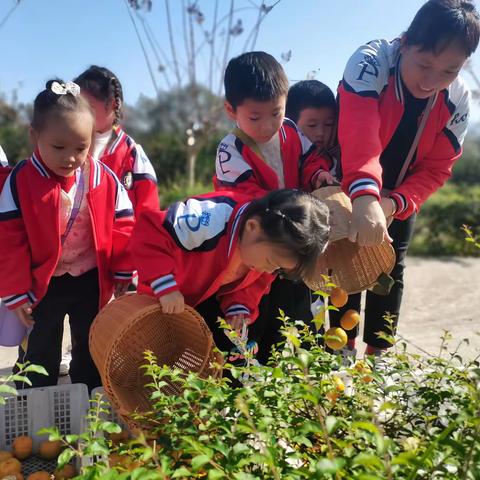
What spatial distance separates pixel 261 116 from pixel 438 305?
2860 mm

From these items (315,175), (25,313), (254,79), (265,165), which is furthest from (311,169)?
(25,313)

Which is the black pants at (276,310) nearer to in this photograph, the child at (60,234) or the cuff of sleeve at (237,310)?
the cuff of sleeve at (237,310)

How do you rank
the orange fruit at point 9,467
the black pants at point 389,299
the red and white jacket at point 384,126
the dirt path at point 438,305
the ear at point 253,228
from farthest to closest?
the dirt path at point 438,305, the black pants at point 389,299, the red and white jacket at point 384,126, the ear at point 253,228, the orange fruit at point 9,467

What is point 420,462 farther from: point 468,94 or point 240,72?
point 468,94

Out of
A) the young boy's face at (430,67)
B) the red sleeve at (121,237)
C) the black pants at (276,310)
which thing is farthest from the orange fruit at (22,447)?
the young boy's face at (430,67)

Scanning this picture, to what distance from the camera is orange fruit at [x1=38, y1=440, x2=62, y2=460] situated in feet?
5.25

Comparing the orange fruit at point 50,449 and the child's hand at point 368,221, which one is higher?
the child's hand at point 368,221

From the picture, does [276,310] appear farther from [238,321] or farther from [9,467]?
[9,467]

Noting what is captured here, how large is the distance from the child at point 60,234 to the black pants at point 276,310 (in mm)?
551

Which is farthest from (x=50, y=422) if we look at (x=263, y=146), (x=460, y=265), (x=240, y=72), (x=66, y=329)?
(x=460, y=265)

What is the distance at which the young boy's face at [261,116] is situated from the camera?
1812mm

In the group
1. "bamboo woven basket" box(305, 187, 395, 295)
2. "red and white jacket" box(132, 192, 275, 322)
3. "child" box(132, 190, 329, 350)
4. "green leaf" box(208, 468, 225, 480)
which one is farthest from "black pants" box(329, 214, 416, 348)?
"green leaf" box(208, 468, 225, 480)

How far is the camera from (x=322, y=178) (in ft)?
6.27

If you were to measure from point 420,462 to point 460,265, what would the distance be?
16.8 ft
